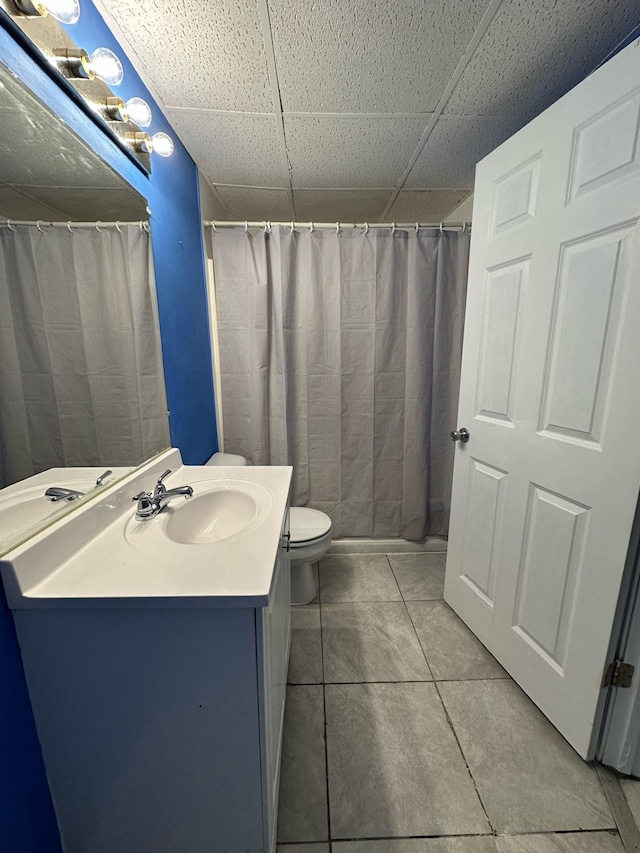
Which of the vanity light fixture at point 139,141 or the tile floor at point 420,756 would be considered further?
the vanity light fixture at point 139,141

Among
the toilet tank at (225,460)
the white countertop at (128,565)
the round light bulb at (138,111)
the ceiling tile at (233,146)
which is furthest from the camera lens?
the toilet tank at (225,460)

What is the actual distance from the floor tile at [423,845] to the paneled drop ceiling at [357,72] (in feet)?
7.26

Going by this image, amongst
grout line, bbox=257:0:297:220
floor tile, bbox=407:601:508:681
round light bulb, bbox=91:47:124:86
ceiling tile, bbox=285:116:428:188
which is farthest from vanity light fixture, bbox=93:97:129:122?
floor tile, bbox=407:601:508:681

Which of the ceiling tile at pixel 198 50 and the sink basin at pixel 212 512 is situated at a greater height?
the ceiling tile at pixel 198 50

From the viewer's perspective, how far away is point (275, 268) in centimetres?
179

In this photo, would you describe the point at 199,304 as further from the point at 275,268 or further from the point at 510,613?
the point at 510,613

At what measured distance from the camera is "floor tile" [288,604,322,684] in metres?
1.29

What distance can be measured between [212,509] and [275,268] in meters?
1.35

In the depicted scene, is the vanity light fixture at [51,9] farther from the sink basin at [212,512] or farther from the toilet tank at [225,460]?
the toilet tank at [225,460]

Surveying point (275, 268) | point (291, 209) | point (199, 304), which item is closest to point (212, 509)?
point (199, 304)

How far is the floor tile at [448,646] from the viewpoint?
1.30 meters

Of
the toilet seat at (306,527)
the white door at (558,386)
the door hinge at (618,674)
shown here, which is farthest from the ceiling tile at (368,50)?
the door hinge at (618,674)

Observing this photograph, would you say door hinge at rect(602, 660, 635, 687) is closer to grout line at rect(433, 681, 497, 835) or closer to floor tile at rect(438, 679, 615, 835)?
floor tile at rect(438, 679, 615, 835)

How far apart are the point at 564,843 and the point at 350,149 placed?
2.47 meters
